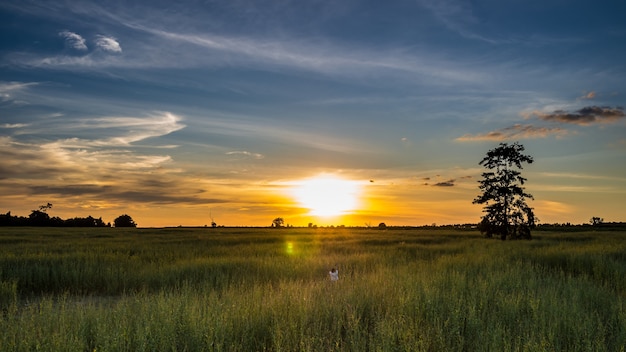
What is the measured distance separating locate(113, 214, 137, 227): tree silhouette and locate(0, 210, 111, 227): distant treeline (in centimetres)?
274

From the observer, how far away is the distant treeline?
84.5m

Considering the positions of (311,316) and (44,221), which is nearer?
(311,316)

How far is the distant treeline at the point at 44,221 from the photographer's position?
8450cm

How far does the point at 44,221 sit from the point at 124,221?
51.8 ft

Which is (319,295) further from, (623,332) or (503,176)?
(503,176)

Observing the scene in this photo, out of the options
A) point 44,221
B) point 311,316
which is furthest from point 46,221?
point 311,316

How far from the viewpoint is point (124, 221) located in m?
99.9

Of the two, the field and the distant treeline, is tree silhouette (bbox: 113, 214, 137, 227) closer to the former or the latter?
the distant treeline

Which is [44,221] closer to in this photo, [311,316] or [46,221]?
[46,221]

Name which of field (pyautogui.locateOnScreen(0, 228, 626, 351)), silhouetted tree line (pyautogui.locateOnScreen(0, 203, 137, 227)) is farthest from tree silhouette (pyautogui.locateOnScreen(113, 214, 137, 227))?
field (pyautogui.locateOnScreen(0, 228, 626, 351))

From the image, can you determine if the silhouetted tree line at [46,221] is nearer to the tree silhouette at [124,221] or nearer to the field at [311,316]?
the tree silhouette at [124,221]

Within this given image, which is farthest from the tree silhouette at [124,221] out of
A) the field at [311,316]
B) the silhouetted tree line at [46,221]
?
the field at [311,316]

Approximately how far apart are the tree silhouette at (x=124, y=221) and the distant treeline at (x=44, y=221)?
274 centimetres

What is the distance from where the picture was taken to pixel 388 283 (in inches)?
408
